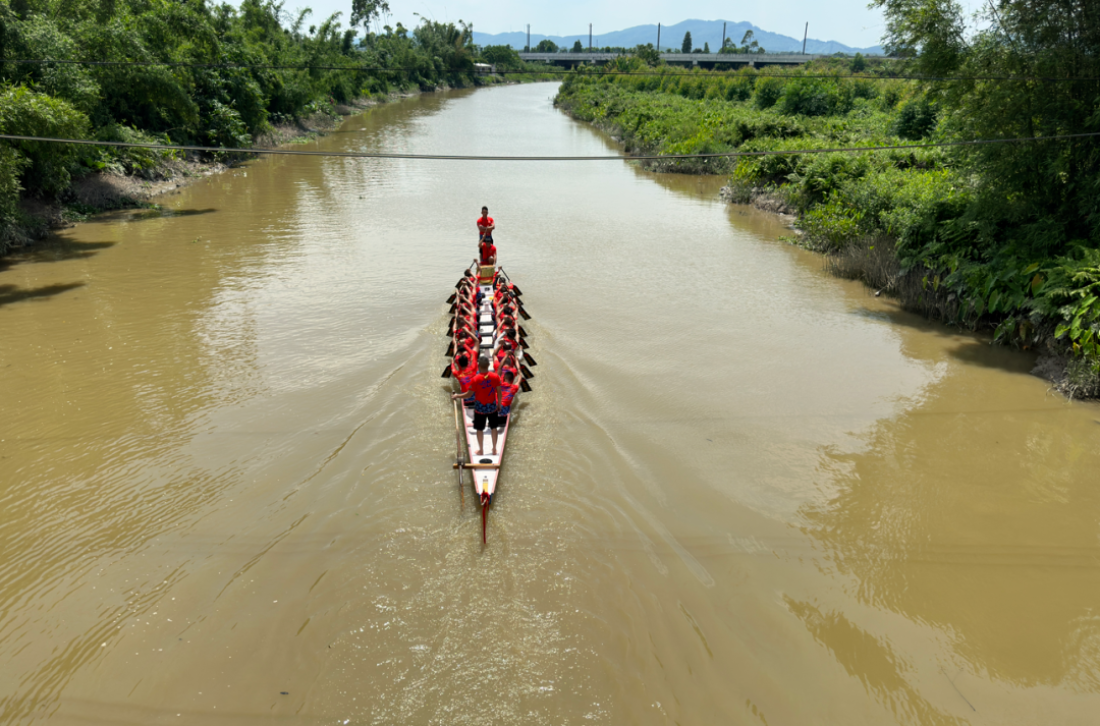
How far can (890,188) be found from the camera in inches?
575

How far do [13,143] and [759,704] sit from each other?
53.7 feet

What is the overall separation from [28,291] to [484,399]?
35.5 feet

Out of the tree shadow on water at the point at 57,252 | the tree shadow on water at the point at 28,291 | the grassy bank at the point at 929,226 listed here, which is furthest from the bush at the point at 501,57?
the tree shadow on water at the point at 28,291

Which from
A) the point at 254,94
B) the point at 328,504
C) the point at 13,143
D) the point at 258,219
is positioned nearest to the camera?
the point at 328,504

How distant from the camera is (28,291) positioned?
41.9ft

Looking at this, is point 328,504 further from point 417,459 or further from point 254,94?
point 254,94

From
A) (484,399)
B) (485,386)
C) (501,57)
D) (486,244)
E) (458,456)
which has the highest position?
(501,57)

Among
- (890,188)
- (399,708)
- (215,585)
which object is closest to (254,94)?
(890,188)

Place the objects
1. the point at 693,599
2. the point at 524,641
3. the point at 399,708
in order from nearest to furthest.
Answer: the point at 399,708 < the point at 524,641 < the point at 693,599

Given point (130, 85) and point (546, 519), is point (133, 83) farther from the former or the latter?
point (546, 519)

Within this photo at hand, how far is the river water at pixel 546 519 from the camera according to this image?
513 cm

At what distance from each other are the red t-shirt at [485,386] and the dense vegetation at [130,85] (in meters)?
11.6

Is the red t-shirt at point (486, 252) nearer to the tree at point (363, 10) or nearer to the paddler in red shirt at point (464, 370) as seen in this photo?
the paddler in red shirt at point (464, 370)

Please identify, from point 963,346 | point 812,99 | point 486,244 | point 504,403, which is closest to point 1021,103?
point 963,346
